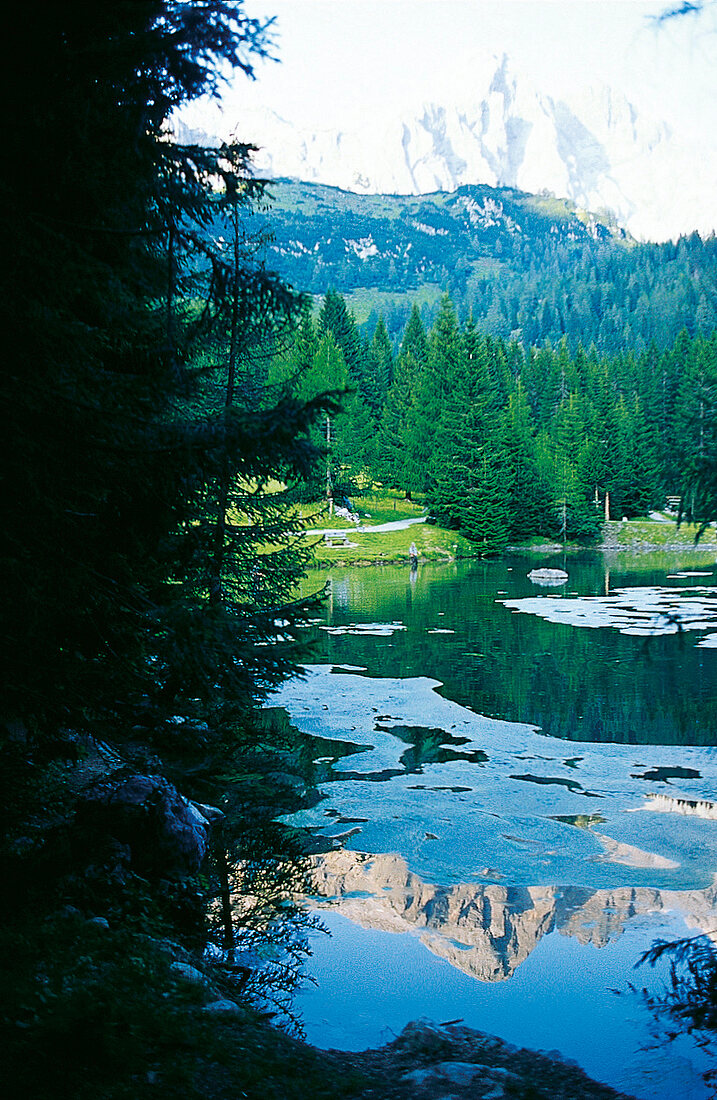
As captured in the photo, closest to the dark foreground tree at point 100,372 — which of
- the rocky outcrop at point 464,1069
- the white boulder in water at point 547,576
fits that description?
the rocky outcrop at point 464,1069

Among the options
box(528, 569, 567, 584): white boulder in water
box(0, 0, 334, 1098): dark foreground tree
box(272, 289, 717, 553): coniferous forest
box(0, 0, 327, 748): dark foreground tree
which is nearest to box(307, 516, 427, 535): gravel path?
box(272, 289, 717, 553): coniferous forest

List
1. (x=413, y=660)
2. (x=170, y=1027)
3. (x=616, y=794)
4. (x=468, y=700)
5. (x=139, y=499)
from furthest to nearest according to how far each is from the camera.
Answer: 1. (x=413, y=660)
2. (x=468, y=700)
3. (x=616, y=794)
4. (x=139, y=499)
5. (x=170, y=1027)

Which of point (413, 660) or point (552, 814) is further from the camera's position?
point (413, 660)

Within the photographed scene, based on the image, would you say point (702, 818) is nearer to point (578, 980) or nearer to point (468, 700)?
point (578, 980)

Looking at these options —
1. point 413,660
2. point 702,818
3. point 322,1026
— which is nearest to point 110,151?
point 322,1026

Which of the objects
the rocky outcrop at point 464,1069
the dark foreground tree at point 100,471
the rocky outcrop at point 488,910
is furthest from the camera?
the rocky outcrop at point 488,910

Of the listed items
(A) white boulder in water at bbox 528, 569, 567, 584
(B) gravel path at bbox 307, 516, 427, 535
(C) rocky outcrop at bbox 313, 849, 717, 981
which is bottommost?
(C) rocky outcrop at bbox 313, 849, 717, 981

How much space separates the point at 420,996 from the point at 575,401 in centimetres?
7241

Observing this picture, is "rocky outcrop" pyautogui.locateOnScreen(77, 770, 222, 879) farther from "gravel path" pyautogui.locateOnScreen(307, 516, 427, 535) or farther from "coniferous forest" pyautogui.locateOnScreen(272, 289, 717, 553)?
"gravel path" pyautogui.locateOnScreen(307, 516, 427, 535)

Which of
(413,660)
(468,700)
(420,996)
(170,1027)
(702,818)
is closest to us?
(170,1027)

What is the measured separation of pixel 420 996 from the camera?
25.4ft

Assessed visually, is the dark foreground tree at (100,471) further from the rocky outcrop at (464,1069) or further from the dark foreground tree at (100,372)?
the rocky outcrop at (464,1069)

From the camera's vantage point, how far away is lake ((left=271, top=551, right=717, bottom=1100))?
753cm

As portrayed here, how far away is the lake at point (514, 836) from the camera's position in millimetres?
7527
